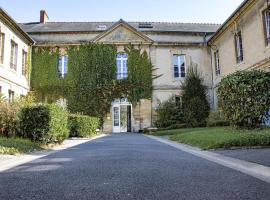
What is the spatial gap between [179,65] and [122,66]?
4.36 metres

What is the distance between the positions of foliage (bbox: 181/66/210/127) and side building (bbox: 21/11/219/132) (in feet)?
2.98

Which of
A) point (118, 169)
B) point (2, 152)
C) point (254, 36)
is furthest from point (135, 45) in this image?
point (118, 169)

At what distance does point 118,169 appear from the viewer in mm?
4586

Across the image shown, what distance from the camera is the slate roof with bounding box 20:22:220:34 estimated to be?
929 inches

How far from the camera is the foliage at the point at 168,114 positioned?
20.9 metres

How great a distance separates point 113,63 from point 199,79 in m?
6.35

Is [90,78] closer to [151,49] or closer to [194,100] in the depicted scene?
[151,49]

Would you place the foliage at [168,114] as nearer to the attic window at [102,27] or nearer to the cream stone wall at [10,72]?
the attic window at [102,27]

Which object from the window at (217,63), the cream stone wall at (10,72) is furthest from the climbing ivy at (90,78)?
the window at (217,63)

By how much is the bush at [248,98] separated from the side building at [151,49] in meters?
11.5

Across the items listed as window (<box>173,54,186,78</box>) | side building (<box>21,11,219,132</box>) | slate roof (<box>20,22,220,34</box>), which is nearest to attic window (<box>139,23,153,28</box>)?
slate roof (<box>20,22,220,34</box>)

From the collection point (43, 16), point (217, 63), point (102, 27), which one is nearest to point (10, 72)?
point (102, 27)

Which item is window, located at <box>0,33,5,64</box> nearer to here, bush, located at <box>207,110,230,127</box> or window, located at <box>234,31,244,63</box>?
bush, located at <box>207,110,230,127</box>

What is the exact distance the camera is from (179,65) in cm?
2327
